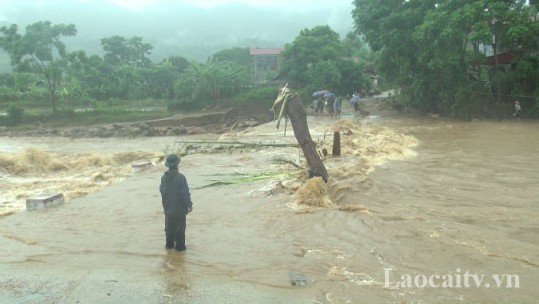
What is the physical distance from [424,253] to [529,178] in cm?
572

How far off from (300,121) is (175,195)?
3.60 meters

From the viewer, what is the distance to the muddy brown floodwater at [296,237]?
480 cm

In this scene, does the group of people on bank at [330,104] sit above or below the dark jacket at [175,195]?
above

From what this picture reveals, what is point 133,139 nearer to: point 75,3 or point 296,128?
point 296,128

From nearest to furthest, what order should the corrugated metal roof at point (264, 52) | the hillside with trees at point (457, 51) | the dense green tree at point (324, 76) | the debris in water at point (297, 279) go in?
the debris in water at point (297, 279) → the hillside with trees at point (457, 51) → the dense green tree at point (324, 76) → the corrugated metal roof at point (264, 52)

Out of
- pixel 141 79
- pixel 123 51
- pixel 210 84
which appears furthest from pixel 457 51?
pixel 123 51

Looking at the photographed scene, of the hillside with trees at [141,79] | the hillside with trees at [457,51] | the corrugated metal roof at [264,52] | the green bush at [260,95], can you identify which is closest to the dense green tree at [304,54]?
the hillside with trees at [141,79]

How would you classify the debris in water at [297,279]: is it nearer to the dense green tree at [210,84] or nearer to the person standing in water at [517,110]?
the person standing in water at [517,110]

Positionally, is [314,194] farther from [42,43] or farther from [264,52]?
[264,52]

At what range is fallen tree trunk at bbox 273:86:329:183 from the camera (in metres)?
8.86

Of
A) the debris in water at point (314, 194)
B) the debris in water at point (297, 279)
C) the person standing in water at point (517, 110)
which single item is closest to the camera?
the debris in water at point (297, 279)

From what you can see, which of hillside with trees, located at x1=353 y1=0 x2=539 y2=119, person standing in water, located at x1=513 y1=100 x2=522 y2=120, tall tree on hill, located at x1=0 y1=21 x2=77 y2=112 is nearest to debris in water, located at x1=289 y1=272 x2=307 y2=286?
hillside with trees, located at x1=353 y1=0 x2=539 y2=119
